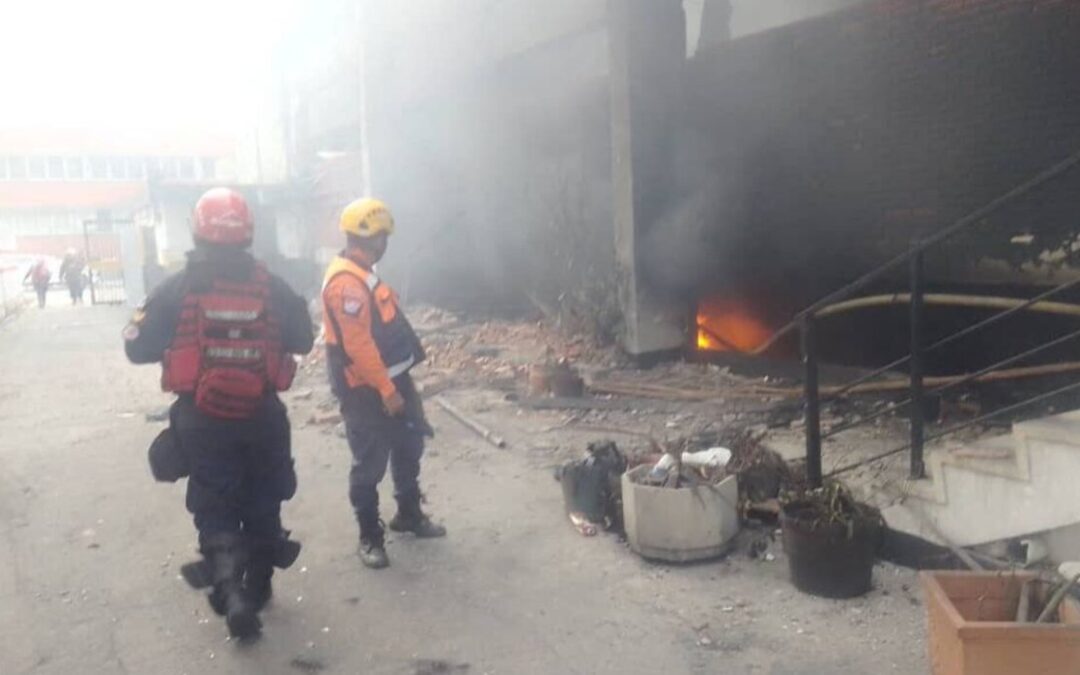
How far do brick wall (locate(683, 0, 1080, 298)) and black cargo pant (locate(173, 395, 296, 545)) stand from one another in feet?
18.6

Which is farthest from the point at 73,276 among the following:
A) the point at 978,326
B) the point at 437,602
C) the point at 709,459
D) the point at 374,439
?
the point at 978,326

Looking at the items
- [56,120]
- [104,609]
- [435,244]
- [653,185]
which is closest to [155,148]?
[56,120]

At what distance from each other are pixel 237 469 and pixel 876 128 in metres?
6.29

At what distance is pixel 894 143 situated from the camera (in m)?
8.02

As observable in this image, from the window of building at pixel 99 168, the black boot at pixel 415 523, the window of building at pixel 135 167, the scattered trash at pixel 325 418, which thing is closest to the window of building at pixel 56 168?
the window of building at pixel 99 168

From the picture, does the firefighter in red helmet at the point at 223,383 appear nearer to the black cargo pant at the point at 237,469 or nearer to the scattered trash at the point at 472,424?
the black cargo pant at the point at 237,469

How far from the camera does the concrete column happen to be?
961cm

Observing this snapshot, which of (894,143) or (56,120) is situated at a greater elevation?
(56,120)

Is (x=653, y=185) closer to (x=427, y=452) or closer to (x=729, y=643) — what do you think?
(x=427, y=452)

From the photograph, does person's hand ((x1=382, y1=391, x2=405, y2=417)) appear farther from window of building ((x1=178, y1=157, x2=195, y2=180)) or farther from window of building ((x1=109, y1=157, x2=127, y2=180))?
window of building ((x1=109, y1=157, x2=127, y2=180))

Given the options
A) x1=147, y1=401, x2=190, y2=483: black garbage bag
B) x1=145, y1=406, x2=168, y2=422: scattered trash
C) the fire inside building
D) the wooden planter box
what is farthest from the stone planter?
x1=145, y1=406, x2=168, y2=422: scattered trash

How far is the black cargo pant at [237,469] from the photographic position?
406 cm

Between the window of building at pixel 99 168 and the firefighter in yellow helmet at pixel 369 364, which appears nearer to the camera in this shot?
the firefighter in yellow helmet at pixel 369 364

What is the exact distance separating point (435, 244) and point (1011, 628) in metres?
13.6
